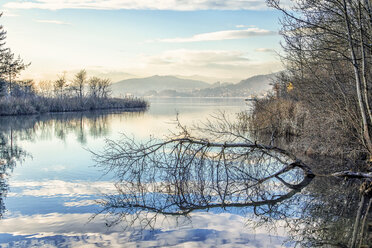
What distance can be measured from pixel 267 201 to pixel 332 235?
228 cm

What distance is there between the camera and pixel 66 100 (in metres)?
55.0

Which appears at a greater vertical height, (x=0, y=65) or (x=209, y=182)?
(x=0, y=65)

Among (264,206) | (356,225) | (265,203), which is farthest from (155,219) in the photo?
(356,225)

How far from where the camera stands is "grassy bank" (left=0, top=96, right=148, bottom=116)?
1620 inches

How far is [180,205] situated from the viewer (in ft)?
28.0

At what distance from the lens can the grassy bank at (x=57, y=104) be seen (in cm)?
4116

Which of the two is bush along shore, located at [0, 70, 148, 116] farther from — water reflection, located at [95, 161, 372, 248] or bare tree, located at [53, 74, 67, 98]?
water reflection, located at [95, 161, 372, 248]

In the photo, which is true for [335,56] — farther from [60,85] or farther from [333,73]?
[60,85]

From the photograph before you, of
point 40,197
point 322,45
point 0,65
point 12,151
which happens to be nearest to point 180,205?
point 40,197

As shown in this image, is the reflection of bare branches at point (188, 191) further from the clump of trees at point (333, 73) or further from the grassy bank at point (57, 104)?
the grassy bank at point (57, 104)

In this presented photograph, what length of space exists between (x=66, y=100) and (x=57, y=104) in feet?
11.6

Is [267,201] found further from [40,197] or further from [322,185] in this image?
[40,197]

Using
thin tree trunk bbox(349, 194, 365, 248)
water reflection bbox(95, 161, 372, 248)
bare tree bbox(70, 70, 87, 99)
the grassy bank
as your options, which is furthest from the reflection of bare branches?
bare tree bbox(70, 70, 87, 99)

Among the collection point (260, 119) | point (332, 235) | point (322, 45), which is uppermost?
point (322, 45)
